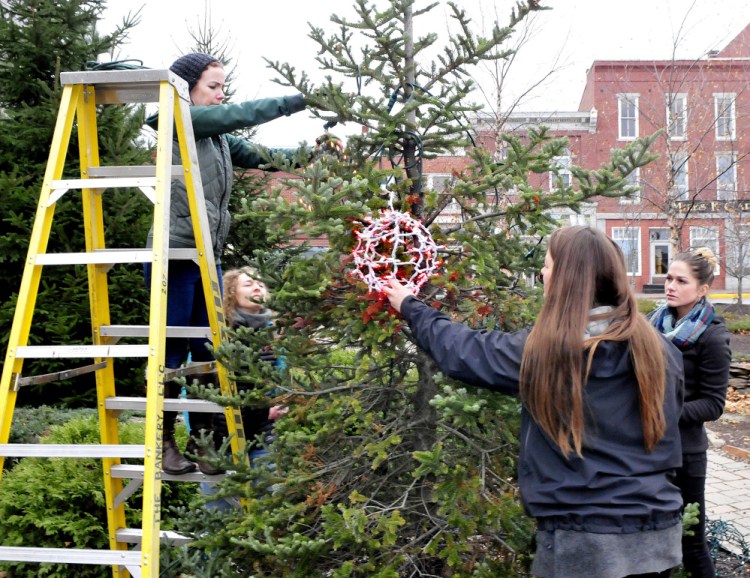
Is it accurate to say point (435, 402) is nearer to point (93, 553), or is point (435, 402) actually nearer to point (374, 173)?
point (374, 173)

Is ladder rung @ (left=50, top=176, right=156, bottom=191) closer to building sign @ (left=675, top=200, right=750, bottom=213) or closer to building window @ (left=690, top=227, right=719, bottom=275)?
building sign @ (left=675, top=200, right=750, bottom=213)

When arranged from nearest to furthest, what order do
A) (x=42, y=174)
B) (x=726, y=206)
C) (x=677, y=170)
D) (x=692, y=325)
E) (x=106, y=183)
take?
(x=106, y=183) → (x=692, y=325) → (x=42, y=174) → (x=677, y=170) → (x=726, y=206)

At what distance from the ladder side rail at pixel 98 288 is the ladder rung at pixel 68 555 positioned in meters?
0.72

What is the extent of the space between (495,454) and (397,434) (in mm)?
404

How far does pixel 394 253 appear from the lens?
249 cm

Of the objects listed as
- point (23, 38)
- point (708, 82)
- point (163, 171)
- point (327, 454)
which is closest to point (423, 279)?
point (327, 454)

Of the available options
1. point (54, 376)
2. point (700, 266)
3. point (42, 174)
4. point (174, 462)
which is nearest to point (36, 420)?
point (42, 174)

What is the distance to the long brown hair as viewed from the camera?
2.00 meters

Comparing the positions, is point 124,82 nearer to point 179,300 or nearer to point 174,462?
point 179,300

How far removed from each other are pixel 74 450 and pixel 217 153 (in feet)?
5.07

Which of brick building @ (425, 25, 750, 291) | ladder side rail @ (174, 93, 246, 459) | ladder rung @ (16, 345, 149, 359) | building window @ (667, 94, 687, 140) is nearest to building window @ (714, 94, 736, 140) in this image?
brick building @ (425, 25, 750, 291)

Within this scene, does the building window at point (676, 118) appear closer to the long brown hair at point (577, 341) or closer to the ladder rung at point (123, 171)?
the ladder rung at point (123, 171)

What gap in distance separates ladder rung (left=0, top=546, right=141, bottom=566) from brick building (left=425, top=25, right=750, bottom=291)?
6.49 meters

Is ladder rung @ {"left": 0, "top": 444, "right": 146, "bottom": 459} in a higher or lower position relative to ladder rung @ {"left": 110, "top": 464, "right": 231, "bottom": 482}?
higher
